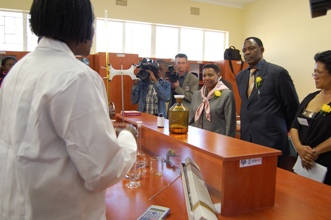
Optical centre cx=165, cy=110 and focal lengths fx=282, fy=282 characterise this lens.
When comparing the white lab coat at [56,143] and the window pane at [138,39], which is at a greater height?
the window pane at [138,39]

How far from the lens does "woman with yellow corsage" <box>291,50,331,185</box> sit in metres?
1.85

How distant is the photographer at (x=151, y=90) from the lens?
9.50 feet

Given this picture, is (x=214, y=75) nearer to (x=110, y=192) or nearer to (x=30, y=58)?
(x=110, y=192)

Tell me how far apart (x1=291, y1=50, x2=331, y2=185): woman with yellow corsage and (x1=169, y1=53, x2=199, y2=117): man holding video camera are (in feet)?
4.17

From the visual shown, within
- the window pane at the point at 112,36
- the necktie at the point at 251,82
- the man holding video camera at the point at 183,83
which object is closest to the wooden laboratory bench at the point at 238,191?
the necktie at the point at 251,82

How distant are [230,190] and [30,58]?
80 centimetres

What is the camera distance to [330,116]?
6.09ft

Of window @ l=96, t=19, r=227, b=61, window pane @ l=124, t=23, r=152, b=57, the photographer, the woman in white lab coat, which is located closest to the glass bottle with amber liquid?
the woman in white lab coat

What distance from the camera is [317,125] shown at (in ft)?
6.26

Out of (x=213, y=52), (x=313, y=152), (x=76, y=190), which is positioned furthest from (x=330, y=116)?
(x=213, y=52)

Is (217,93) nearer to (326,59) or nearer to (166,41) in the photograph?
(326,59)

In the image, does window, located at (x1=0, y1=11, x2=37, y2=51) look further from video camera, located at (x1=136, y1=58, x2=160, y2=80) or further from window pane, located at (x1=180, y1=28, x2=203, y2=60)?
window pane, located at (x1=180, y1=28, x2=203, y2=60)

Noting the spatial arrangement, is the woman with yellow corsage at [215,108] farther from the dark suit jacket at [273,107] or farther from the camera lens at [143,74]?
the camera lens at [143,74]

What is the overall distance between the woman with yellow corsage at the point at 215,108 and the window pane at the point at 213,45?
357 cm
